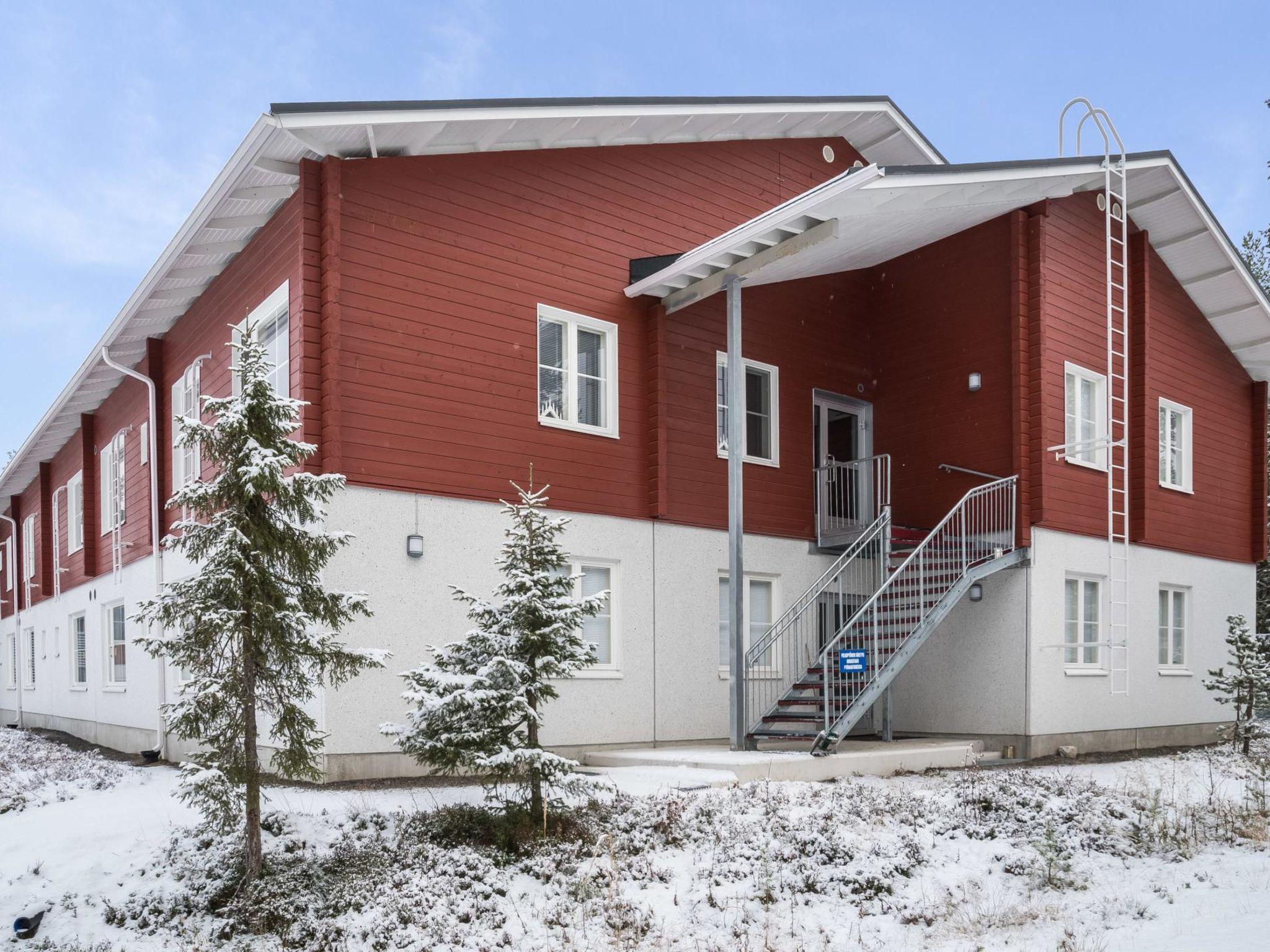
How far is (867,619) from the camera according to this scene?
48.6ft

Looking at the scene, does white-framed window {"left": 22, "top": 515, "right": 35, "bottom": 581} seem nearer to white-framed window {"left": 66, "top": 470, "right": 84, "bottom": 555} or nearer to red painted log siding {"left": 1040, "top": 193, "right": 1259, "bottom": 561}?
white-framed window {"left": 66, "top": 470, "right": 84, "bottom": 555}

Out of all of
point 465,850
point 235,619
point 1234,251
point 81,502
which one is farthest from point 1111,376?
point 81,502

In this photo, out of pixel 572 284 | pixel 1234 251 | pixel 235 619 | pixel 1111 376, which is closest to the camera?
pixel 235 619

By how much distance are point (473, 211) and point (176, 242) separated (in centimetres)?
334

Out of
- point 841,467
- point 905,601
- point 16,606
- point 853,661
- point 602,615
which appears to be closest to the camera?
point 853,661

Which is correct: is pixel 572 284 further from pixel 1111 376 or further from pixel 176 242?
pixel 1111 376

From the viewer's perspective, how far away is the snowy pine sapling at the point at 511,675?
8617mm

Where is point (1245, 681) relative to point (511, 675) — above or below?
below

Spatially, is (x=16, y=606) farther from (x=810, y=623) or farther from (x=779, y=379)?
(x=810, y=623)

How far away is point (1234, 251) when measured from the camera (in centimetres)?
1728

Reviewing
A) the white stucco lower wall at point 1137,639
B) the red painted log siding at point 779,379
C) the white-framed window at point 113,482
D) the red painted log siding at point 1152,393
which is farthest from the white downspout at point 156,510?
the red painted log siding at point 1152,393

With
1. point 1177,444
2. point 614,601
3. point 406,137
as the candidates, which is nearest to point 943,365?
point 1177,444

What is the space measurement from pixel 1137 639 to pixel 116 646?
15622mm

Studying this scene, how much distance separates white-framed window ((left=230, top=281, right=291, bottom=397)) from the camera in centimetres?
1214
